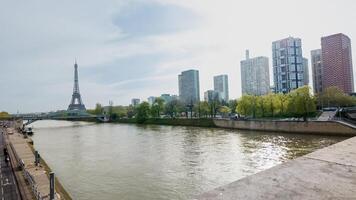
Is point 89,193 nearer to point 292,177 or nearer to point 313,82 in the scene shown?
point 292,177

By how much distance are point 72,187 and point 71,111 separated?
14494cm

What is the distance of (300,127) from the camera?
153 ft

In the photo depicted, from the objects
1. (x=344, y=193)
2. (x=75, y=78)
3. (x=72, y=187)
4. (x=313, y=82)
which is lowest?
(x=72, y=187)

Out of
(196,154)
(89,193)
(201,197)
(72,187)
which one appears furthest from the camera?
(196,154)

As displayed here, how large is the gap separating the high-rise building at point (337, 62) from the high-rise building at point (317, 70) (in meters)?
2.11

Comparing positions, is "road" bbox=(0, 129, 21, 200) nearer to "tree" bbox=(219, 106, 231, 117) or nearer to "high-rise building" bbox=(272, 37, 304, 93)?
"tree" bbox=(219, 106, 231, 117)

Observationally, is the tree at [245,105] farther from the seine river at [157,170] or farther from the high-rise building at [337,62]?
the high-rise building at [337,62]

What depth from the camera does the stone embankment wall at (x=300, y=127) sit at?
132 ft

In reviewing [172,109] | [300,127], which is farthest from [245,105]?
[172,109]

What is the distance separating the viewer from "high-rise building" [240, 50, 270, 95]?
153 m

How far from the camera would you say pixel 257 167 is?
2161cm

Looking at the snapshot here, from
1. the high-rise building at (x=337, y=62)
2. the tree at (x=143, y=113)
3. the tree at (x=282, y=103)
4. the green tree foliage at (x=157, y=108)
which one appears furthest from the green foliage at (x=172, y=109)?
the high-rise building at (x=337, y=62)

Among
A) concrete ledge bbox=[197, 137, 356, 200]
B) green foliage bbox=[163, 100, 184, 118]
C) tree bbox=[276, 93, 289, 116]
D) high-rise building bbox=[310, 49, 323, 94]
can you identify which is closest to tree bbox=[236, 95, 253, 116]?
tree bbox=[276, 93, 289, 116]

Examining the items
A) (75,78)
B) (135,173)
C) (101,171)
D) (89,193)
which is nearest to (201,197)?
(89,193)
